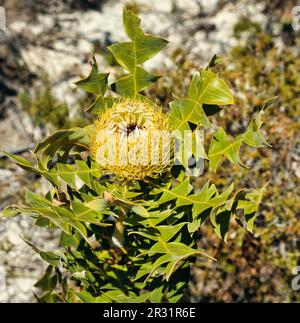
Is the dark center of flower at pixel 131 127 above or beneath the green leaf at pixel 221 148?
above

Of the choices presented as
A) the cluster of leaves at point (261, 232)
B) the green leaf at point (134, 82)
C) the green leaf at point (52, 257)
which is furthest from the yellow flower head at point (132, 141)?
the cluster of leaves at point (261, 232)

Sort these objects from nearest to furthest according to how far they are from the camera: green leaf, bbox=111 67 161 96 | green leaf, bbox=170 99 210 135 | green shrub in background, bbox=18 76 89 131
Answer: green leaf, bbox=170 99 210 135, green leaf, bbox=111 67 161 96, green shrub in background, bbox=18 76 89 131

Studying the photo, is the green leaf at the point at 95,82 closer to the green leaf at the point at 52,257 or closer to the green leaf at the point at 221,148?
the green leaf at the point at 221,148

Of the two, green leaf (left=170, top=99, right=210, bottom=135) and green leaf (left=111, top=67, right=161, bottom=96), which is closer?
green leaf (left=170, top=99, right=210, bottom=135)

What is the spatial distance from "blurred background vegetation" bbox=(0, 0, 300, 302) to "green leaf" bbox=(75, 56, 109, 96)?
4.95 feet

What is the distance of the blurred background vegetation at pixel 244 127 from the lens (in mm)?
3279

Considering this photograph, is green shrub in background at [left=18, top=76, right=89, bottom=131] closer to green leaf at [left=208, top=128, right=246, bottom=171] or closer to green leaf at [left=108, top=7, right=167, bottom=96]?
green leaf at [left=108, top=7, right=167, bottom=96]

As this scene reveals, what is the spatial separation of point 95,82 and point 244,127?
173 centimetres

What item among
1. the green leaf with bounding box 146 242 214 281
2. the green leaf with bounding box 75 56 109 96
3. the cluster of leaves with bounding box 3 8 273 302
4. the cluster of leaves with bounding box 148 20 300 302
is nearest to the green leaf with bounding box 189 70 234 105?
the cluster of leaves with bounding box 3 8 273 302

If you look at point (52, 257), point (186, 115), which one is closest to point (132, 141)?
point (186, 115)

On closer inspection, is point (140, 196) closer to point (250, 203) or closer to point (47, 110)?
point (250, 203)

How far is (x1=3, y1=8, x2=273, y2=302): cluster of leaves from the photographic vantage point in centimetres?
176

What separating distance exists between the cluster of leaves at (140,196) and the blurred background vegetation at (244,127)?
1.17 meters
